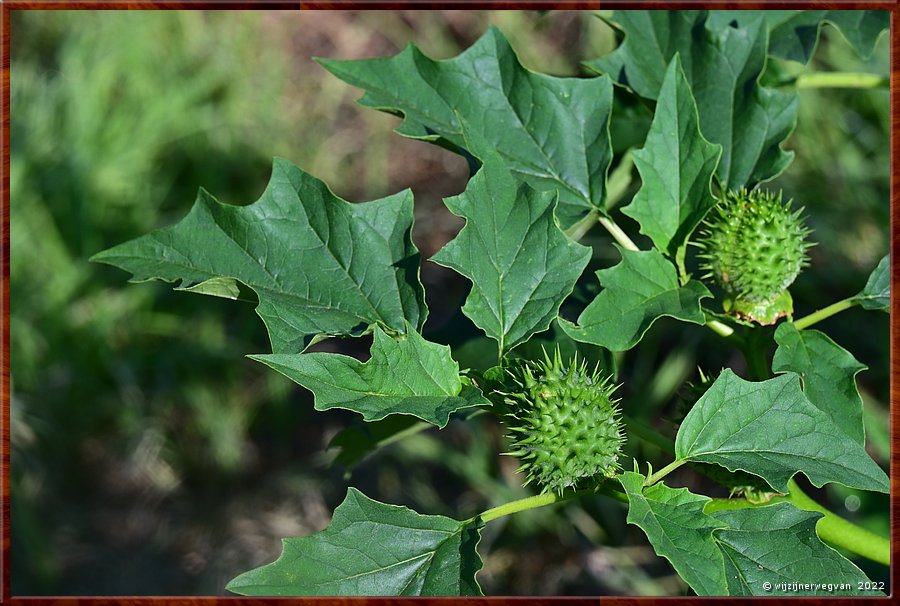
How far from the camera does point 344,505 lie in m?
1.02

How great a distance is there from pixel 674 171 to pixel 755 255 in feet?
0.48

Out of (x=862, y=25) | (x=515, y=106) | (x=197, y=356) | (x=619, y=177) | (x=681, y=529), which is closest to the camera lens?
(x=681, y=529)

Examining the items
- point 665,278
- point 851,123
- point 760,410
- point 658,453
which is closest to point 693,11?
point 665,278

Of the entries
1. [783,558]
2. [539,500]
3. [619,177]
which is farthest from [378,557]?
[619,177]

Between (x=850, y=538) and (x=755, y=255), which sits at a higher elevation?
(x=755, y=255)

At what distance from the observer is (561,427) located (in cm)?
100

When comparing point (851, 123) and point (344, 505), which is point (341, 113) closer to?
point (851, 123)

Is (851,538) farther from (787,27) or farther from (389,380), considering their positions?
(787,27)

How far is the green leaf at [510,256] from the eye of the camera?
1.06 m

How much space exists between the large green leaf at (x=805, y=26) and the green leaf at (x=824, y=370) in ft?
1.69

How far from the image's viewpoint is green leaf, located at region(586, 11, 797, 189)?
1.33 metres

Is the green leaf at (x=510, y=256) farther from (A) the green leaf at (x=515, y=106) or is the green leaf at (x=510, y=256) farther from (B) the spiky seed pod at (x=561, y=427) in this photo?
(A) the green leaf at (x=515, y=106)

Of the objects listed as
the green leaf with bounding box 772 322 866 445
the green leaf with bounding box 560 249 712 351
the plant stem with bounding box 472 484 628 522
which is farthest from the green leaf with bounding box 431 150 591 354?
the green leaf with bounding box 772 322 866 445

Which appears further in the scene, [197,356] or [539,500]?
[197,356]
